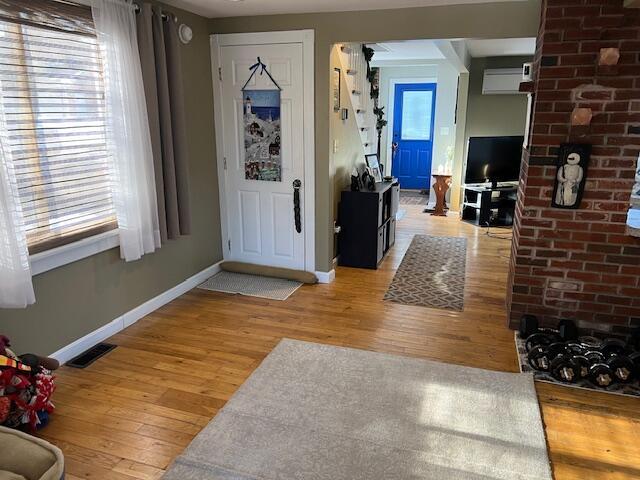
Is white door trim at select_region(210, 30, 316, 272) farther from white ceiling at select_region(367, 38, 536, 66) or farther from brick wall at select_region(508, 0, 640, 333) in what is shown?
brick wall at select_region(508, 0, 640, 333)

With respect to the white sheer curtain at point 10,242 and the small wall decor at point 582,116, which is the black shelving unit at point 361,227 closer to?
the small wall decor at point 582,116

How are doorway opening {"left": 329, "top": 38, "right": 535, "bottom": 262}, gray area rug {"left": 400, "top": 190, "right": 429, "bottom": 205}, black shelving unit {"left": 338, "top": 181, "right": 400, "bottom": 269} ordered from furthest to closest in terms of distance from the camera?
gray area rug {"left": 400, "top": 190, "right": 429, "bottom": 205} → doorway opening {"left": 329, "top": 38, "right": 535, "bottom": 262} → black shelving unit {"left": 338, "top": 181, "right": 400, "bottom": 269}

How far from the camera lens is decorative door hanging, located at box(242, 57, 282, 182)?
13.2ft

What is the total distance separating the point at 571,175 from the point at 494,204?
11.9 ft

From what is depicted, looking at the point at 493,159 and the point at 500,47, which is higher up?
the point at 500,47

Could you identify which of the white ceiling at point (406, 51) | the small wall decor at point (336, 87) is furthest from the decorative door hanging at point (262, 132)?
the white ceiling at point (406, 51)

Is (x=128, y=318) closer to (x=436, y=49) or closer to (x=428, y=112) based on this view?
(x=436, y=49)

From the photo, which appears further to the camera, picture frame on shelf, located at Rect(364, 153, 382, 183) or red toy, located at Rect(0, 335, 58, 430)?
picture frame on shelf, located at Rect(364, 153, 382, 183)

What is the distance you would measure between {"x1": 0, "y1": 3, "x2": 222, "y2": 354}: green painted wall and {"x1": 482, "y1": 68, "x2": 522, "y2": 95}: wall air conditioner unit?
13.8ft

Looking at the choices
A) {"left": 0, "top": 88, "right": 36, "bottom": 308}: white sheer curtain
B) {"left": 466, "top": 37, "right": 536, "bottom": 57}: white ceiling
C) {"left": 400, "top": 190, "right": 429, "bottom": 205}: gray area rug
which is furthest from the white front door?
{"left": 400, "top": 190, "right": 429, "bottom": 205}: gray area rug

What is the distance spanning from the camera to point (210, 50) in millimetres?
4020

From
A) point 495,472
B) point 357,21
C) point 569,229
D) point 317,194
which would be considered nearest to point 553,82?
point 569,229

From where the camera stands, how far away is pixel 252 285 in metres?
4.17

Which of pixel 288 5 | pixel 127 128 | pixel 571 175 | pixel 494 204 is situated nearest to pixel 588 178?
pixel 571 175
